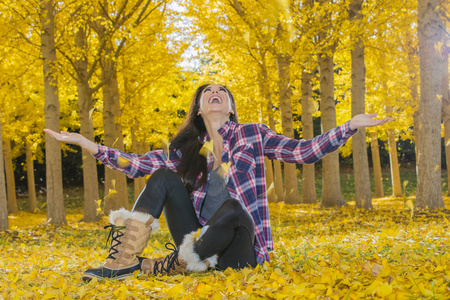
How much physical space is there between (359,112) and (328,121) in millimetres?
1184

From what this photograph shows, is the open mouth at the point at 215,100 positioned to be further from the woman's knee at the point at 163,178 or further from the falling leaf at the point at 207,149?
the woman's knee at the point at 163,178

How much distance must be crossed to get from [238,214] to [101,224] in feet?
26.4

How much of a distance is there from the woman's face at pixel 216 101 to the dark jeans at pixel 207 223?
2.20ft

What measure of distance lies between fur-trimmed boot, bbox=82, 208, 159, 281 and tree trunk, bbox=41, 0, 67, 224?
6274mm

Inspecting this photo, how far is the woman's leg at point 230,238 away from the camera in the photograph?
296cm

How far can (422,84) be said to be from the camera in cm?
745

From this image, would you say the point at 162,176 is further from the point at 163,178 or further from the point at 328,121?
the point at 328,121

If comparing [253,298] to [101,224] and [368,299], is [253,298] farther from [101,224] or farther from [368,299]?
[101,224]

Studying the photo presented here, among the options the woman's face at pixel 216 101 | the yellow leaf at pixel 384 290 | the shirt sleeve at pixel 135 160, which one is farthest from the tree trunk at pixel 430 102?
the yellow leaf at pixel 384 290

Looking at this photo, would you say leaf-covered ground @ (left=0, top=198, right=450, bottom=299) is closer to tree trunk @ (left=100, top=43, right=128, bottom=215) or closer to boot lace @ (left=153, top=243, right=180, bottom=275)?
boot lace @ (left=153, top=243, right=180, bottom=275)

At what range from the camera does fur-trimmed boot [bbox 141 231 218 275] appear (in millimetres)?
3002

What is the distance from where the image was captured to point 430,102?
24.2 feet

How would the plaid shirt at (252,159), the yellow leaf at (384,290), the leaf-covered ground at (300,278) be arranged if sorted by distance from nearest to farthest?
the yellow leaf at (384,290), the leaf-covered ground at (300,278), the plaid shirt at (252,159)

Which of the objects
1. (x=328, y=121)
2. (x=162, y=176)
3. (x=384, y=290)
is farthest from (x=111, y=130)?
(x=384, y=290)
